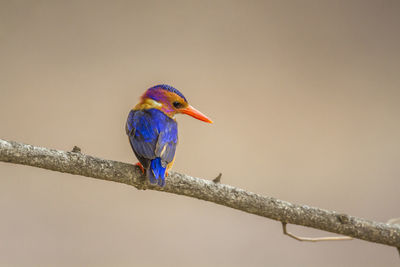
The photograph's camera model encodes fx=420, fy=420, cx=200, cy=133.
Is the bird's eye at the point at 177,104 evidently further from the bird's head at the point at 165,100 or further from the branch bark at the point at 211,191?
the branch bark at the point at 211,191

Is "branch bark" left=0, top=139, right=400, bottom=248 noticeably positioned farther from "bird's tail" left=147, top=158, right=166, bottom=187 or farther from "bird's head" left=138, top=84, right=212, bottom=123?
"bird's head" left=138, top=84, right=212, bottom=123

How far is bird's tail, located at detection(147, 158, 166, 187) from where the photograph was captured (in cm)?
110

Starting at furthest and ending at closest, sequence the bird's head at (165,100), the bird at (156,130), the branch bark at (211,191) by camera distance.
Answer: the bird's head at (165,100)
the bird at (156,130)
the branch bark at (211,191)

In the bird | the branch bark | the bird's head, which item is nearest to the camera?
the branch bark

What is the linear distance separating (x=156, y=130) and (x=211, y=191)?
0.92 feet

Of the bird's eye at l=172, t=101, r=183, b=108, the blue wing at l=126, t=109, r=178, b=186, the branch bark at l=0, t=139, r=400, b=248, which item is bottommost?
the branch bark at l=0, t=139, r=400, b=248

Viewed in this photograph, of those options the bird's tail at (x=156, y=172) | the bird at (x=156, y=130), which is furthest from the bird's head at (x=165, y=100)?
the bird's tail at (x=156, y=172)

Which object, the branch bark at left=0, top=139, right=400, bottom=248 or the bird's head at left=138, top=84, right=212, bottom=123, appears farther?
the bird's head at left=138, top=84, right=212, bottom=123

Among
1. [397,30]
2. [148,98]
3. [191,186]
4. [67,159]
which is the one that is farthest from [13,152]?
[397,30]

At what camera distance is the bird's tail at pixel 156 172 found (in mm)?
1104

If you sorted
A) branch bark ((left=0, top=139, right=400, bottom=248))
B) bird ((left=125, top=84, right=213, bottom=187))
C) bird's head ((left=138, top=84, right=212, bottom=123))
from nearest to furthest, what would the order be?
branch bark ((left=0, top=139, right=400, bottom=248)) → bird ((left=125, top=84, right=213, bottom=187)) → bird's head ((left=138, top=84, right=212, bottom=123))

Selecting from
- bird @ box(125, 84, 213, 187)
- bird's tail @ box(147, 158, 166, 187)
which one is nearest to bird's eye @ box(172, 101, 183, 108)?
bird @ box(125, 84, 213, 187)

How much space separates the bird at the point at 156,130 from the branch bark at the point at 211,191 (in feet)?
0.12

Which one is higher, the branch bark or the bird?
the bird
